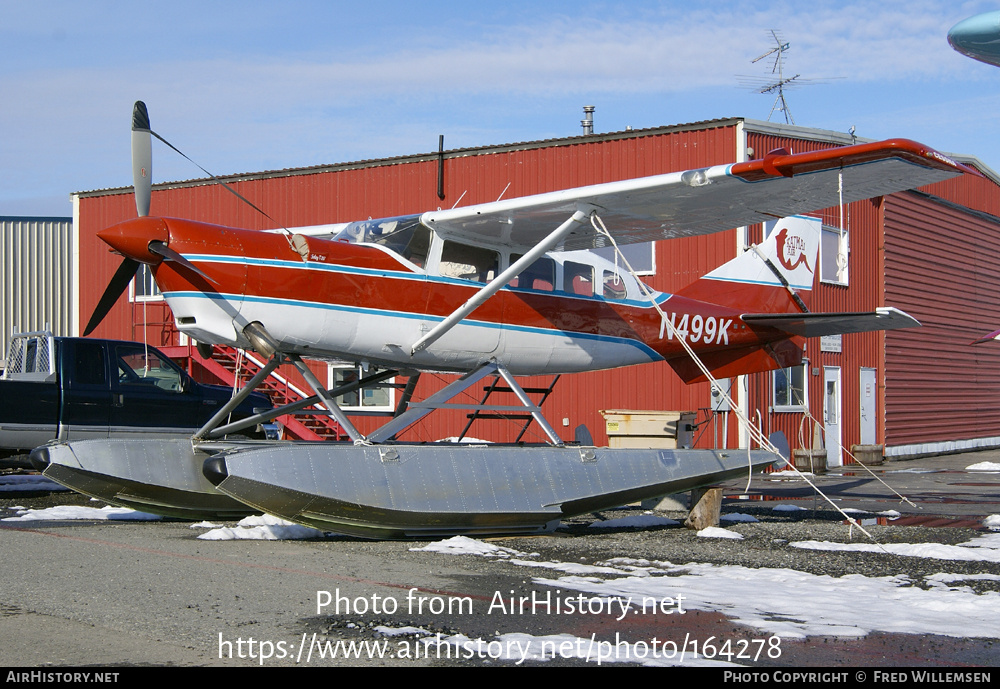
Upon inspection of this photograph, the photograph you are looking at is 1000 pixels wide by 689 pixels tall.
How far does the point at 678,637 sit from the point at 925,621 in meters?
1.52

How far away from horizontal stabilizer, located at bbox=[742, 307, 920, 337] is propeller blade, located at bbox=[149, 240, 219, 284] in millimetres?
6351

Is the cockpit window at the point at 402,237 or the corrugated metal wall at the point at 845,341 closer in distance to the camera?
the cockpit window at the point at 402,237

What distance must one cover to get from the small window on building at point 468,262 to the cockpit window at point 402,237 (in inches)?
8.6

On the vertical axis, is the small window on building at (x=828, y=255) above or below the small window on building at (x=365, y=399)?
above

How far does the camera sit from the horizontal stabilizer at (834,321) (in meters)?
9.32

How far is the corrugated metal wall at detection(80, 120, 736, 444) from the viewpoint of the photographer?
1727 centimetres

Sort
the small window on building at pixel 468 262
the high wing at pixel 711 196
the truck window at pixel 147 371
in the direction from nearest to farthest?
the high wing at pixel 711 196 < the small window on building at pixel 468 262 < the truck window at pixel 147 371

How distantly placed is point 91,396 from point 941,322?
21462mm

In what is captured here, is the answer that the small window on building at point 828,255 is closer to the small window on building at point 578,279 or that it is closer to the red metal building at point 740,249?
the red metal building at point 740,249

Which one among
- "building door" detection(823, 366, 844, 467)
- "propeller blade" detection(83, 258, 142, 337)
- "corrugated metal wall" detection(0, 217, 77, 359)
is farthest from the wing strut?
"corrugated metal wall" detection(0, 217, 77, 359)

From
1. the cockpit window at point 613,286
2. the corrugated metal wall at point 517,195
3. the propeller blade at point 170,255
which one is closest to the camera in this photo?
the propeller blade at point 170,255

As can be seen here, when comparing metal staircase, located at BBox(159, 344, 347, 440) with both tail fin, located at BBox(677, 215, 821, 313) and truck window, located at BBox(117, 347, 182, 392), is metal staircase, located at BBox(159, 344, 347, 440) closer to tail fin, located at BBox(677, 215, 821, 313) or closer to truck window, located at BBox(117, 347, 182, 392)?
truck window, located at BBox(117, 347, 182, 392)

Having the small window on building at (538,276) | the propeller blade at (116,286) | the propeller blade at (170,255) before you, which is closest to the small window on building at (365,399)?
the small window on building at (538,276)
